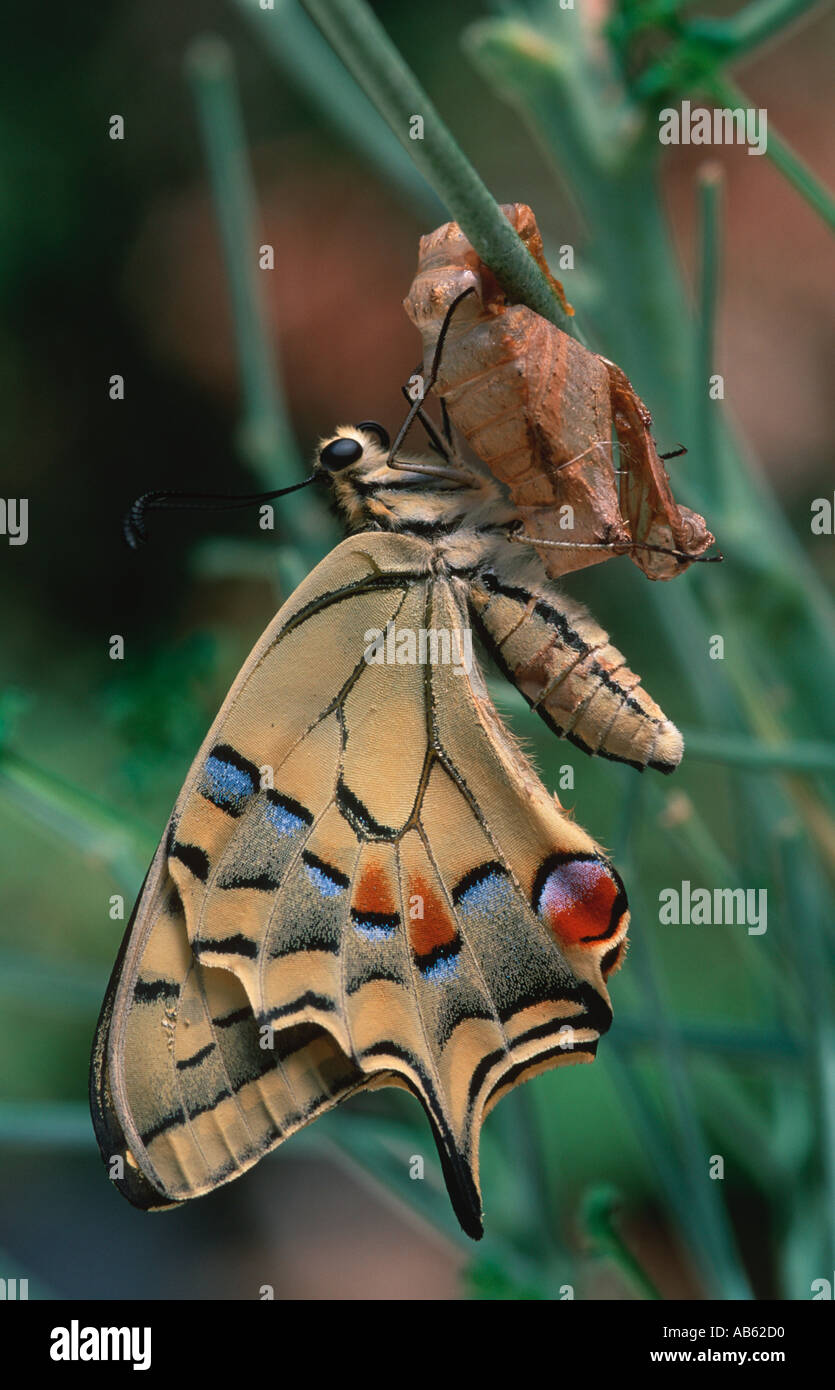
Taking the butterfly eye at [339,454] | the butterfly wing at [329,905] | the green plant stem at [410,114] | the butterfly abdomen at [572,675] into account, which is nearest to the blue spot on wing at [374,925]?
the butterfly wing at [329,905]

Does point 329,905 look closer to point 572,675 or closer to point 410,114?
point 572,675

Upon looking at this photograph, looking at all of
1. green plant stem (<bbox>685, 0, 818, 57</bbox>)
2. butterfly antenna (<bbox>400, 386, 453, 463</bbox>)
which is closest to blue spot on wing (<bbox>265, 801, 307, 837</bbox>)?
butterfly antenna (<bbox>400, 386, 453, 463</bbox>)

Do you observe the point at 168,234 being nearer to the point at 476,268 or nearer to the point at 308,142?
the point at 308,142

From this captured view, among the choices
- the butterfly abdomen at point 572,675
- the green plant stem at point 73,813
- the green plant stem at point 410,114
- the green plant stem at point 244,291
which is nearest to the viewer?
the green plant stem at point 410,114

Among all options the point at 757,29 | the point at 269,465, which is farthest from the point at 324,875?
the point at 757,29

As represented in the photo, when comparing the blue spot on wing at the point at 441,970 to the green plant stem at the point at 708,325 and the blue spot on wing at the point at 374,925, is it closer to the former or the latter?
the blue spot on wing at the point at 374,925

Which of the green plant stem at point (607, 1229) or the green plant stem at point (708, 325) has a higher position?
the green plant stem at point (708, 325)

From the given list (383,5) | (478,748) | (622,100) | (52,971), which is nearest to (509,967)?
(478,748)
